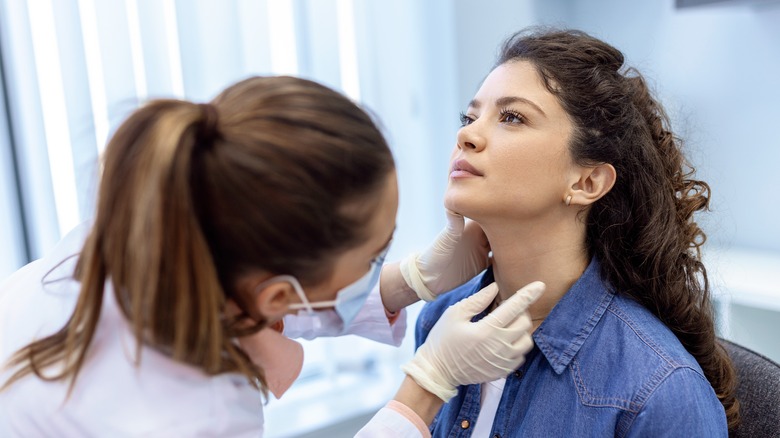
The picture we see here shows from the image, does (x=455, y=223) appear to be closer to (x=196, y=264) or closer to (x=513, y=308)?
(x=513, y=308)

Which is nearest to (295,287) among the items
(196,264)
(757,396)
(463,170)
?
(196,264)

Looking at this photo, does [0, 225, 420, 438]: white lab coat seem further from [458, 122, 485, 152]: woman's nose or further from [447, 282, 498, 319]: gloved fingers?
[458, 122, 485, 152]: woman's nose

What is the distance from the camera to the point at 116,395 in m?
0.79

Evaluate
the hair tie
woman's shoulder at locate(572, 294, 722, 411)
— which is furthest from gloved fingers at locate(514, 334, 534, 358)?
the hair tie

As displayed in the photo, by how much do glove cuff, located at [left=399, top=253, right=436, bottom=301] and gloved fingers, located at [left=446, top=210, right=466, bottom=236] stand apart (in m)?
0.13

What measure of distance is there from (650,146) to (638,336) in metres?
0.37

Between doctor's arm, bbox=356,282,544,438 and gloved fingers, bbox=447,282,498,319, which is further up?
gloved fingers, bbox=447,282,498,319

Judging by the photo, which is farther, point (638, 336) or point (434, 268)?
point (434, 268)

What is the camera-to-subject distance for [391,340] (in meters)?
1.44

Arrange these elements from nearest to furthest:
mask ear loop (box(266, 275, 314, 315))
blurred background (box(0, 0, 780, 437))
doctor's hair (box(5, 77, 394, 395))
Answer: doctor's hair (box(5, 77, 394, 395))
mask ear loop (box(266, 275, 314, 315))
blurred background (box(0, 0, 780, 437))

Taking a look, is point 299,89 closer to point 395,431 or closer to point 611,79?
point 395,431

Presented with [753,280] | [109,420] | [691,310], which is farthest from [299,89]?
[753,280]

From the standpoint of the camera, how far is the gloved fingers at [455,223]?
1.33 meters

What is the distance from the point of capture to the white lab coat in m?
0.78
